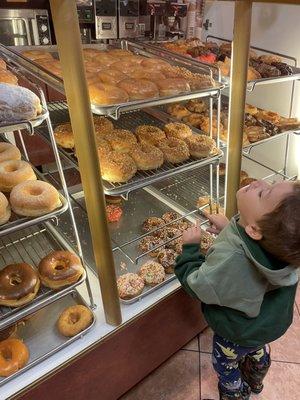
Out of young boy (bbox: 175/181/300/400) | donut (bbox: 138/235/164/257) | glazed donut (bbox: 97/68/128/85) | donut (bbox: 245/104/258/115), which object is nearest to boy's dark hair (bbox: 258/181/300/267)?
young boy (bbox: 175/181/300/400)

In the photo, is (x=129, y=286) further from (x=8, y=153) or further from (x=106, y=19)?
(x=106, y=19)

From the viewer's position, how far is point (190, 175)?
8.86 ft

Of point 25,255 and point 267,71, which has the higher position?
point 267,71

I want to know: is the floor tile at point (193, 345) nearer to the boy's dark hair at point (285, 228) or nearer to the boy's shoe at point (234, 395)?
the boy's shoe at point (234, 395)

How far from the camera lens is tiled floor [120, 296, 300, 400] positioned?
5.79ft

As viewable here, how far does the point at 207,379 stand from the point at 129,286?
710 millimetres

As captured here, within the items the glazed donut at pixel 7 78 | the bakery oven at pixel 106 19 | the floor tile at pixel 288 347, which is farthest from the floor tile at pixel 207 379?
the bakery oven at pixel 106 19

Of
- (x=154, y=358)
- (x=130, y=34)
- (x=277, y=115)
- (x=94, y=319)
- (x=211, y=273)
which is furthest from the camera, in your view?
(x=130, y=34)

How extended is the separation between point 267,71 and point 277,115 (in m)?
0.50

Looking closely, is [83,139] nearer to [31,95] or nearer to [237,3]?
[31,95]

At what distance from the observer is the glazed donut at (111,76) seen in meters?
1.66

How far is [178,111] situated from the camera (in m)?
2.41

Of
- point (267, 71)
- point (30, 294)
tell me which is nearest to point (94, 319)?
point (30, 294)

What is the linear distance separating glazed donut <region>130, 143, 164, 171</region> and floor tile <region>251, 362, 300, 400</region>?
128cm
